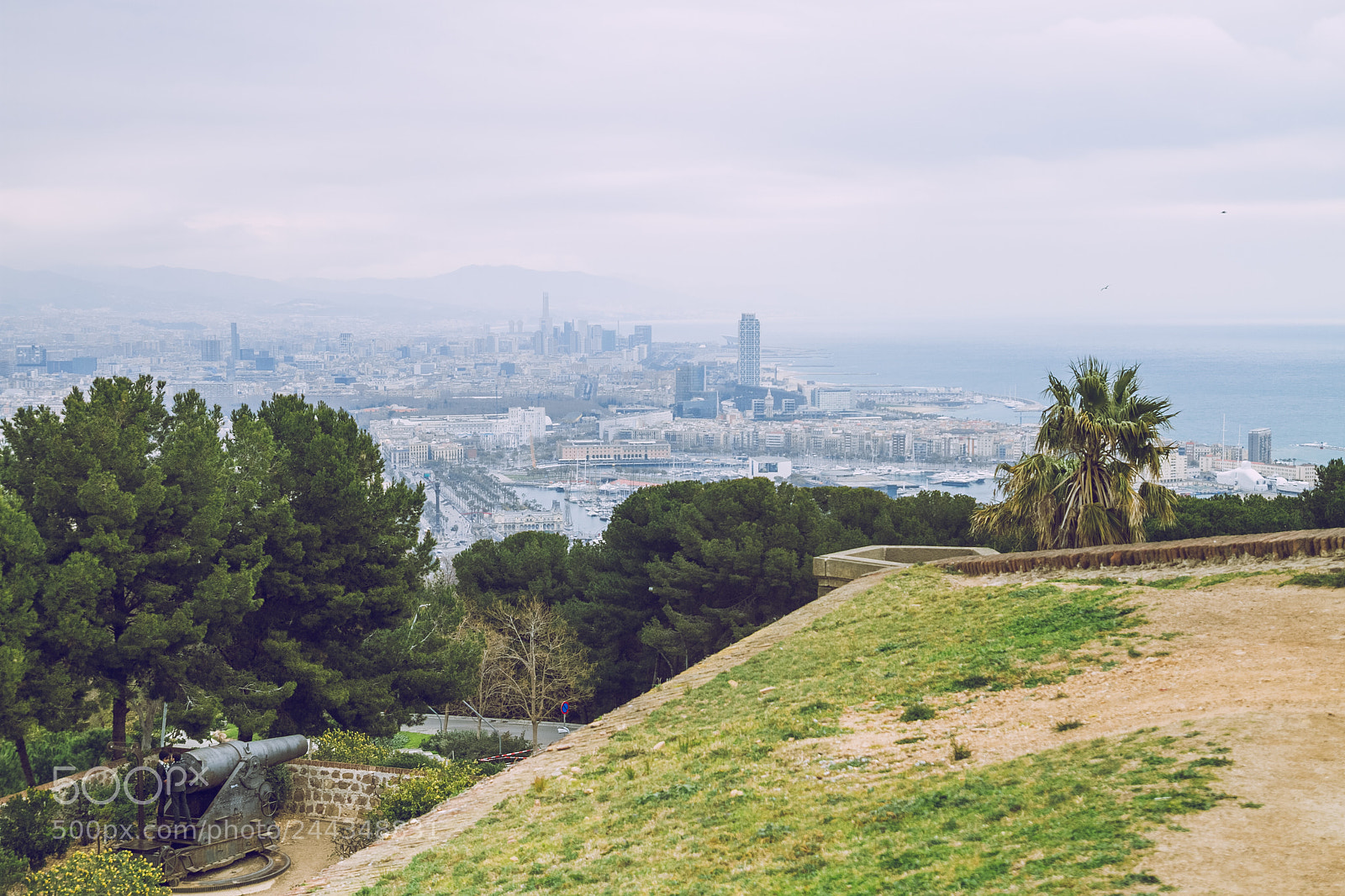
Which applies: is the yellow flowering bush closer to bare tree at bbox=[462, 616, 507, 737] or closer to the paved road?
bare tree at bbox=[462, 616, 507, 737]

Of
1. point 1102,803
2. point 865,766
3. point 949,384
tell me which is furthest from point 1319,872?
point 949,384

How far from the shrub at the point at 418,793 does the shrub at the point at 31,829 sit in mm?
2851

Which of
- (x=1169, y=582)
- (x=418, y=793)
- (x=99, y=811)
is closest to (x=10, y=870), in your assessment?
(x=99, y=811)

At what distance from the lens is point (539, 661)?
850 inches

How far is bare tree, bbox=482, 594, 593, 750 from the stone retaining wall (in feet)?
36.9

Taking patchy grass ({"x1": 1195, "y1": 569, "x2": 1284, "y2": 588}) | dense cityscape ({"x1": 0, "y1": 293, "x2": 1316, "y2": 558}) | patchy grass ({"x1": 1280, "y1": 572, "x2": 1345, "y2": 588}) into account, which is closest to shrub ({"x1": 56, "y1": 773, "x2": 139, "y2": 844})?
patchy grass ({"x1": 1195, "y1": 569, "x2": 1284, "y2": 588})

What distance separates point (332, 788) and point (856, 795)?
7.13 m

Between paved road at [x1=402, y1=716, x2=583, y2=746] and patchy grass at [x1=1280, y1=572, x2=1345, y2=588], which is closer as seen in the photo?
patchy grass at [x1=1280, y1=572, x2=1345, y2=588]

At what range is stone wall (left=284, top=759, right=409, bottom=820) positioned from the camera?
412 inches

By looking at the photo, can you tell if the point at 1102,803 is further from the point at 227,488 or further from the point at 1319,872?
the point at 227,488

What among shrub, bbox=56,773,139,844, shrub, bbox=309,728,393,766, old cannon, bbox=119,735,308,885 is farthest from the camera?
shrub, bbox=309,728,393,766

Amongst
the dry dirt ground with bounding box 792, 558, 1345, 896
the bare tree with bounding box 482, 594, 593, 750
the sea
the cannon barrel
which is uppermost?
the sea

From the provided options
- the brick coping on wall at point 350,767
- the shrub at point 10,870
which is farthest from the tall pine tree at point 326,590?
the shrub at point 10,870

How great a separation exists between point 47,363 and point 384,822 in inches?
7076
